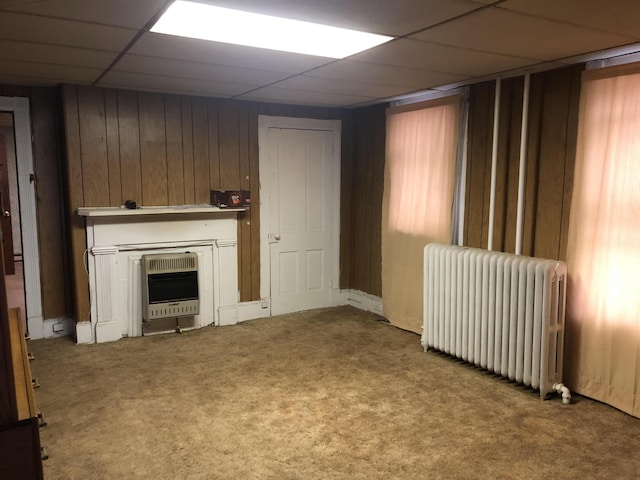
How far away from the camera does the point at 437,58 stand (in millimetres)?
3088

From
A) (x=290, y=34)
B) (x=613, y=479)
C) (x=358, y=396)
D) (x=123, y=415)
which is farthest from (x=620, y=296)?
(x=123, y=415)

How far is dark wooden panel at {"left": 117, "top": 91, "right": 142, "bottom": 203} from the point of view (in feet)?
14.7

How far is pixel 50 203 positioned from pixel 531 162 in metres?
4.02

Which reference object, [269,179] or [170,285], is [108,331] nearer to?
[170,285]

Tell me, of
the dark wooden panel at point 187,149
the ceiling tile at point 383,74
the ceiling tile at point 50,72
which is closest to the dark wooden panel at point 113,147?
the ceiling tile at point 50,72

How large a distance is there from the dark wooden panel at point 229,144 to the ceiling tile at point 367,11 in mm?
2729

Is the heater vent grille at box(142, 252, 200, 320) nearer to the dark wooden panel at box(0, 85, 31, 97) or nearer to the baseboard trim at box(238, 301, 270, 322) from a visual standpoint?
the baseboard trim at box(238, 301, 270, 322)

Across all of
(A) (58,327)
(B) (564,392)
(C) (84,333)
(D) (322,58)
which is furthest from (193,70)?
(B) (564,392)

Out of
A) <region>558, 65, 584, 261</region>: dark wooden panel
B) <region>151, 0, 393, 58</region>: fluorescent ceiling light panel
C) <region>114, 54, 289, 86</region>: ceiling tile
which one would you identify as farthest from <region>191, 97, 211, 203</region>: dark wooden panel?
<region>558, 65, 584, 261</region>: dark wooden panel

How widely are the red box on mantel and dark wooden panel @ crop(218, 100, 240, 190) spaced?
14 cm

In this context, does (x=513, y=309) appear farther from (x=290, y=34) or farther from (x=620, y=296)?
(x=290, y=34)

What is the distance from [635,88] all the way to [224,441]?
3.13 meters

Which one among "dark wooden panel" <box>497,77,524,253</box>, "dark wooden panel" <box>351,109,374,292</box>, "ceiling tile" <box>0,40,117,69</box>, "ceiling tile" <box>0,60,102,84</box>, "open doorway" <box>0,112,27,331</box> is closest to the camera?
"ceiling tile" <box>0,40,117,69</box>

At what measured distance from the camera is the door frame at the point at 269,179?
5184 mm
